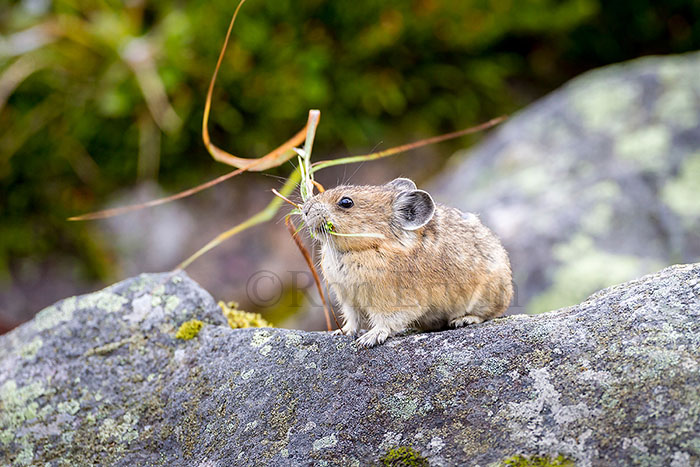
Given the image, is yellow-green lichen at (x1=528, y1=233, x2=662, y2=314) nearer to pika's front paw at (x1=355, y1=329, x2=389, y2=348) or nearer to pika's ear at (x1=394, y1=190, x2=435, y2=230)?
pika's ear at (x1=394, y1=190, x2=435, y2=230)

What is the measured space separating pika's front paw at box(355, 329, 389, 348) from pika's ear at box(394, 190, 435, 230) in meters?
0.91

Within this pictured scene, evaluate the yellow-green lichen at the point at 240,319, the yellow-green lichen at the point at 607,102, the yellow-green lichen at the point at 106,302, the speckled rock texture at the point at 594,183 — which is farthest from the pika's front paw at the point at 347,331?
the yellow-green lichen at the point at 607,102

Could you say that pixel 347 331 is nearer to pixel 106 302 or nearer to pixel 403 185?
pixel 403 185

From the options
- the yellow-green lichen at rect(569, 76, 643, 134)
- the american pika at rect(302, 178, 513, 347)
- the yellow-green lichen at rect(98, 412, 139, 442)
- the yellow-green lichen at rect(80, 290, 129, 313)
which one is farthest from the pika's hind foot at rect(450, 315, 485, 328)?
the yellow-green lichen at rect(569, 76, 643, 134)

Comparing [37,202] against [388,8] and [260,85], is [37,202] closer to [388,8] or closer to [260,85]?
[260,85]

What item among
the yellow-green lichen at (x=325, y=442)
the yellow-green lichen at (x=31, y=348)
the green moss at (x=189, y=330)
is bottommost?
the yellow-green lichen at (x=325, y=442)

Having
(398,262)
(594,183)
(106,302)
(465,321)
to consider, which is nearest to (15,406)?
(106,302)

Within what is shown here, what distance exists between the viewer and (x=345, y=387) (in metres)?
4.29

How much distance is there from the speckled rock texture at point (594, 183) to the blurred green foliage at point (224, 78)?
1.60m

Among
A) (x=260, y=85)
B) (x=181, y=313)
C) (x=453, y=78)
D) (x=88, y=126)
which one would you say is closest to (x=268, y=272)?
(x=260, y=85)

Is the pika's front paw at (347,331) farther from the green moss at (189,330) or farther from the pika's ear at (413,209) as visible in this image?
the green moss at (189,330)

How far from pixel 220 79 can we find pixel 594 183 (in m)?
6.37

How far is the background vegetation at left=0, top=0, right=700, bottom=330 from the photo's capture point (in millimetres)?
11375

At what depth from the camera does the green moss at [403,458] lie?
3.80 metres
